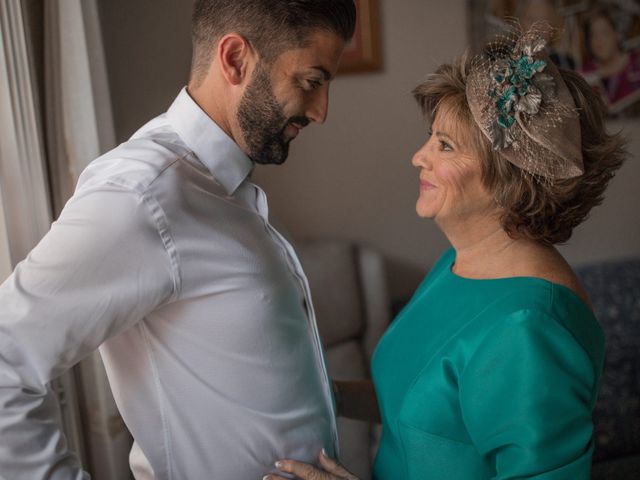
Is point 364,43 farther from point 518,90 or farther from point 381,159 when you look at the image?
point 518,90

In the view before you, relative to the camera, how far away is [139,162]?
1074mm

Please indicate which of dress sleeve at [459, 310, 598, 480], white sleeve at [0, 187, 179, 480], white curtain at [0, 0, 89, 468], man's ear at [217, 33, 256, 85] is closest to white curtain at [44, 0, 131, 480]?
white curtain at [0, 0, 89, 468]

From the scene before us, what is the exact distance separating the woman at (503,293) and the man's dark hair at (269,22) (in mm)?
259

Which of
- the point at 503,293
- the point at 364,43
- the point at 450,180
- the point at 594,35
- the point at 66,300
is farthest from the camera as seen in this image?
the point at 594,35

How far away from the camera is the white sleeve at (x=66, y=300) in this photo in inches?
37.1

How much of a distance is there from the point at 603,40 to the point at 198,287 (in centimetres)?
250

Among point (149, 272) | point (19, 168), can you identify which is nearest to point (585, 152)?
point (149, 272)

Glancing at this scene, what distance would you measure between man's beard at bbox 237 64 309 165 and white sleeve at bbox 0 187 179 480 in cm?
29

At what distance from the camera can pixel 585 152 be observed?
125 centimetres


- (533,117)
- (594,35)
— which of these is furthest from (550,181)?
(594,35)

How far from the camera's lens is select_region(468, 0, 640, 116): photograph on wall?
9.18ft

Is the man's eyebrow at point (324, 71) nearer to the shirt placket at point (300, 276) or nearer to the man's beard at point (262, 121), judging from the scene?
the man's beard at point (262, 121)

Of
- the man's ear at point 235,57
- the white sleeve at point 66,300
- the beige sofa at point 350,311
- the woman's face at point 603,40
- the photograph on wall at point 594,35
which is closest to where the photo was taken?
the white sleeve at point 66,300

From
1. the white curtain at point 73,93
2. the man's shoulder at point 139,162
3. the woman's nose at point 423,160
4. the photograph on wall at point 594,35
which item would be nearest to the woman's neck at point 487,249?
the woman's nose at point 423,160
